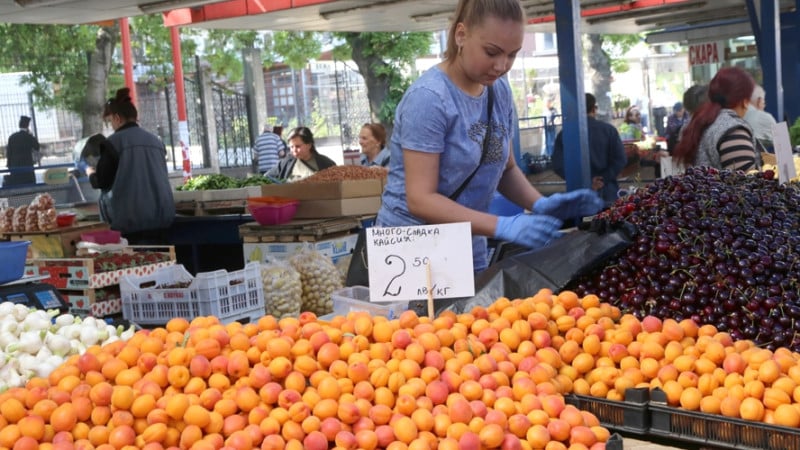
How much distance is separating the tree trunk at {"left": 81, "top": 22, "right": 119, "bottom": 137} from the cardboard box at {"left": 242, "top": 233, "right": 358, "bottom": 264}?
12.2m

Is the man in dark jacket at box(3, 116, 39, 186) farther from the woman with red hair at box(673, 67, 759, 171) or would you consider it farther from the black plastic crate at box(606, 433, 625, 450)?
the black plastic crate at box(606, 433, 625, 450)

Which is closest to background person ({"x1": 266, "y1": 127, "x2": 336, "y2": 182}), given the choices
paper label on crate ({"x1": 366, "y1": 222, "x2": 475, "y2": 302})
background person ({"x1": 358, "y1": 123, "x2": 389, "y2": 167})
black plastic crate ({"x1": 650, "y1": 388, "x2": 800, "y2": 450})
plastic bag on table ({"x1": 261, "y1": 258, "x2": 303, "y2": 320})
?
background person ({"x1": 358, "y1": 123, "x2": 389, "y2": 167})

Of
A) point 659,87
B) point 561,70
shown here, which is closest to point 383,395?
point 561,70

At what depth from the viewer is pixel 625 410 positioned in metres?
2.15

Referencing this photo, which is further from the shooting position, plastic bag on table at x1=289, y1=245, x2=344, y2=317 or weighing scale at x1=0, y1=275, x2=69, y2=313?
plastic bag on table at x1=289, y1=245, x2=344, y2=317

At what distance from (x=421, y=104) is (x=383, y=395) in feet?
3.87

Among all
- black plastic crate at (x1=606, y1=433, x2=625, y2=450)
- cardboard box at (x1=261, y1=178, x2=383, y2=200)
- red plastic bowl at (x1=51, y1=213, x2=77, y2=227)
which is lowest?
black plastic crate at (x1=606, y1=433, x2=625, y2=450)

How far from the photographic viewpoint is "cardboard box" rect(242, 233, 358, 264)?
A: 6953 mm

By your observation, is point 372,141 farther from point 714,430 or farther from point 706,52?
point 706,52

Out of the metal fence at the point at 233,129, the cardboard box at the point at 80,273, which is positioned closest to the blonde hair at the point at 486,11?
the cardboard box at the point at 80,273

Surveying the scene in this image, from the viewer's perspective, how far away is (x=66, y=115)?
23.7 m

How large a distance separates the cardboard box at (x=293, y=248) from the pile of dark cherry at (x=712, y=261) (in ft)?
13.0

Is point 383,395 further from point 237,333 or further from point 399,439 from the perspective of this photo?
point 237,333

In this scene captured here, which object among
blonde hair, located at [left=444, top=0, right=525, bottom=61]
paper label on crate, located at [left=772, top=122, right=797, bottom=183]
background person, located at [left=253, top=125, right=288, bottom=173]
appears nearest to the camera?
blonde hair, located at [left=444, top=0, right=525, bottom=61]
